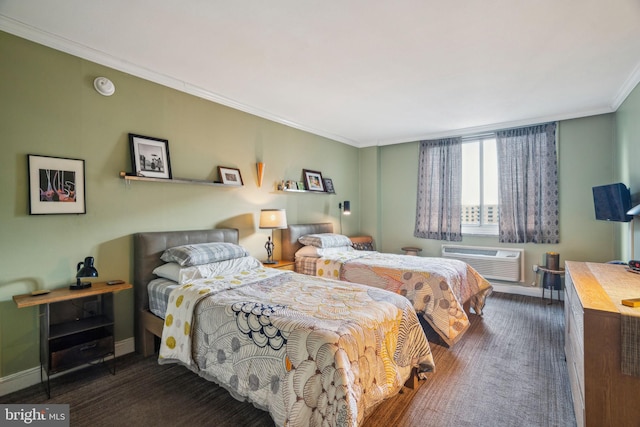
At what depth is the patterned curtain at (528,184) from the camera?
14.2 feet

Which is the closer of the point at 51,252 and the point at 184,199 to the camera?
the point at 51,252

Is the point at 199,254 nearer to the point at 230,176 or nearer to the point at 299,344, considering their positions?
the point at 230,176

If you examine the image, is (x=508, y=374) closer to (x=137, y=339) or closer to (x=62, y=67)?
(x=137, y=339)

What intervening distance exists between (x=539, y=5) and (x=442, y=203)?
3525 millimetres

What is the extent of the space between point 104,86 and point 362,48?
2.23m

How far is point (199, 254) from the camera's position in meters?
2.79

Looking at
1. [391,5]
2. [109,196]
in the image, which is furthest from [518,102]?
[109,196]

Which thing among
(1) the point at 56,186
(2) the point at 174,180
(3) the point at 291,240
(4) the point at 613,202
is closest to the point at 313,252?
(3) the point at 291,240

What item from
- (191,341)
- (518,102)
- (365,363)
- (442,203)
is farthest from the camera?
(442,203)

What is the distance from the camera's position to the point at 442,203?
522 centimetres

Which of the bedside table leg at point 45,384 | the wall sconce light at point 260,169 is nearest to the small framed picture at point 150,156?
the wall sconce light at point 260,169

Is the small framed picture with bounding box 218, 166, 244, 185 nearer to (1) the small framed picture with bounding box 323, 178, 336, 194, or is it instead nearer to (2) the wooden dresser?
(1) the small framed picture with bounding box 323, 178, 336, 194

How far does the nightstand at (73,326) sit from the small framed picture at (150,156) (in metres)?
1.06

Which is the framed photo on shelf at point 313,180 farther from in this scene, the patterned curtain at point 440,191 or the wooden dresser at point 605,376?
the wooden dresser at point 605,376
